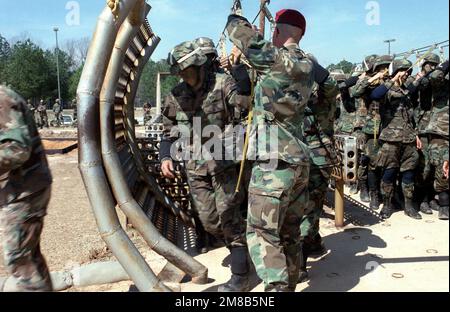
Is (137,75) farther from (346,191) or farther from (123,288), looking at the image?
(346,191)

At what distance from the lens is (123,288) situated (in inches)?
130

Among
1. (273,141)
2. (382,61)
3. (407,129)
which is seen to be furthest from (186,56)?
(407,129)

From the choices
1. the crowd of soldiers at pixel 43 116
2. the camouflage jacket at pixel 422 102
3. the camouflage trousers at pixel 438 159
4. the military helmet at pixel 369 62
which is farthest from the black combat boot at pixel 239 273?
the crowd of soldiers at pixel 43 116

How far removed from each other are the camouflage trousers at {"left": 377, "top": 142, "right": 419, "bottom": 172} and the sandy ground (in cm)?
60

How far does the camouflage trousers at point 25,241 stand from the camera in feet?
7.68

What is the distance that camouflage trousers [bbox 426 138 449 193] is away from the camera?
4.71 m

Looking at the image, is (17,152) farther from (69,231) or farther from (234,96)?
(69,231)

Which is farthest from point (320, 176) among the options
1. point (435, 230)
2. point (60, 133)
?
point (60, 133)

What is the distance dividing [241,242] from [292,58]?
1.51m

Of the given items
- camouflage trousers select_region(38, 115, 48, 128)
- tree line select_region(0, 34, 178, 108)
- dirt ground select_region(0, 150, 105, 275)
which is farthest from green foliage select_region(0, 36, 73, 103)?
dirt ground select_region(0, 150, 105, 275)

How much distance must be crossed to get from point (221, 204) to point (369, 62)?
328 cm

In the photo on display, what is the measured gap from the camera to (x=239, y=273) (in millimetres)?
3256

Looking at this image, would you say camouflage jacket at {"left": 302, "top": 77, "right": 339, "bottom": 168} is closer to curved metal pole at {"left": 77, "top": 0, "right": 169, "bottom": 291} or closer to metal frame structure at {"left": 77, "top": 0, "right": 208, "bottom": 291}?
metal frame structure at {"left": 77, "top": 0, "right": 208, "bottom": 291}

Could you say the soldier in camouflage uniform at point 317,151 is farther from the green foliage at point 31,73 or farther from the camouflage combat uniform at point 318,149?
the green foliage at point 31,73
